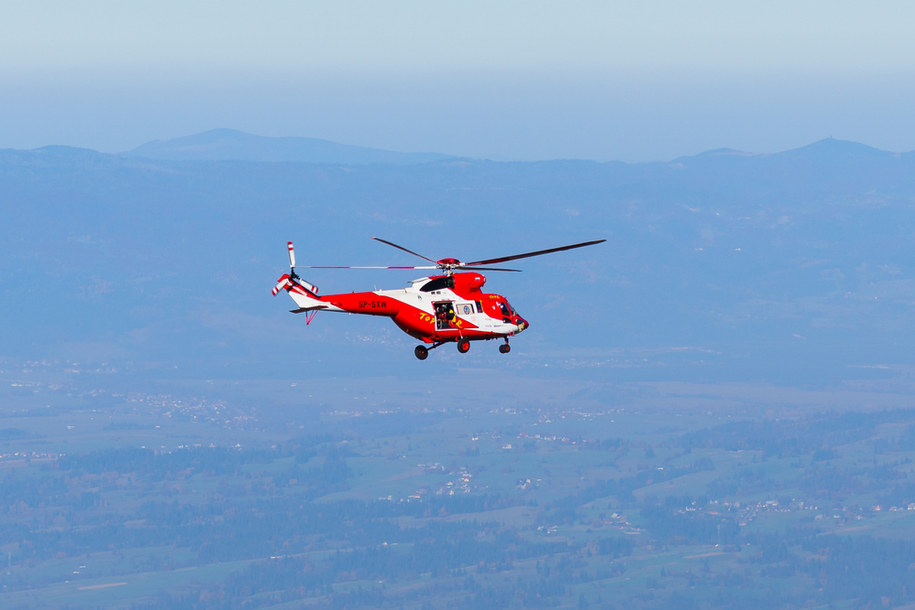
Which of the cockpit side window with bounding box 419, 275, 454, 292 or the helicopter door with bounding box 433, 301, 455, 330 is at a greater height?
the cockpit side window with bounding box 419, 275, 454, 292

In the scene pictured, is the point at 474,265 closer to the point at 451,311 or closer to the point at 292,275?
the point at 451,311

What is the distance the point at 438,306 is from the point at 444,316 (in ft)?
2.44

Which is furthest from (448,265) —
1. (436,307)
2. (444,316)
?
(444,316)

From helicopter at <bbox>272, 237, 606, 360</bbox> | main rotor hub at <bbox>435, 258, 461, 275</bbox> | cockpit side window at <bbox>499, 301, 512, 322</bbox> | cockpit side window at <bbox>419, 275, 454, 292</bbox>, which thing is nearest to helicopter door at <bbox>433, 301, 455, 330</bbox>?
helicopter at <bbox>272, 237, 606, 360</bbox>

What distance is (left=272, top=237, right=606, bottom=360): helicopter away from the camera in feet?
324

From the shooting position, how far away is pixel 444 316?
327 ft

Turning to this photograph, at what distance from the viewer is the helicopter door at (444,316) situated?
326ft

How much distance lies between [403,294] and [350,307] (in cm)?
339

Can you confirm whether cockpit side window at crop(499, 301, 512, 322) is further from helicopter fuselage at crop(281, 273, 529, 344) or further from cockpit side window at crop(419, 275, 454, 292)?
cockpit side window at crop(419, 275, 454, 292)

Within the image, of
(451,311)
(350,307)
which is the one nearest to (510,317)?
(451,311)

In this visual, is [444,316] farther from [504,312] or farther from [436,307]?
[504,312]

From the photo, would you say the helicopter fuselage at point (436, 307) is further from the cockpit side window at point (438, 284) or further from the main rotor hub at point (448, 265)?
the main rotor hub at point (448, 265)

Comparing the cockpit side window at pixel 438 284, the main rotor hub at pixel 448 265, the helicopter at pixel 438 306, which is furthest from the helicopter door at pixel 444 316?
the main rotor hub at pixel 448 265

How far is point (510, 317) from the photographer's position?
101438 mm
